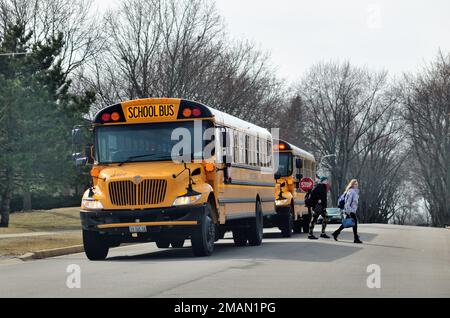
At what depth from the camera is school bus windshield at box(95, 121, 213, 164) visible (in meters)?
19.7

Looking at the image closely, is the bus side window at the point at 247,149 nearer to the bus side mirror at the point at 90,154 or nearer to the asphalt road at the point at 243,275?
the asphalt road at the point at 243,275

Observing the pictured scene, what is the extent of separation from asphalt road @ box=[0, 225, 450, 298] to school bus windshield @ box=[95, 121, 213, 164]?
81.1 inches

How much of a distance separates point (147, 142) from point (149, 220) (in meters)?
1.78

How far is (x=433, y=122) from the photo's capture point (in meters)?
66.4

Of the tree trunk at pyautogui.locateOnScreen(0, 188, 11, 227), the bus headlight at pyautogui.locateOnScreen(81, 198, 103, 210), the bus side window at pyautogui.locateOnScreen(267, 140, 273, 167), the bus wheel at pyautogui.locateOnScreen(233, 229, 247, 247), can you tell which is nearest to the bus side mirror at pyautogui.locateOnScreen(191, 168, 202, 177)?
the bus headlight at pyautogui.locateOnScreen(81, 198, 103, 210)

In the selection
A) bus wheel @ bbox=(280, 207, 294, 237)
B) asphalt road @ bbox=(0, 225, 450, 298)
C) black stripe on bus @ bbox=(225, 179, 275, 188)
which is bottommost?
asphalt road @ bbox=(0, 225, 450, 298)

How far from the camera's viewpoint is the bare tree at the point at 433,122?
6462cm

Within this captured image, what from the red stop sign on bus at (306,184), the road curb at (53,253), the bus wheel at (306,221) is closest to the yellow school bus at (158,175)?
the road curb at (53,253)

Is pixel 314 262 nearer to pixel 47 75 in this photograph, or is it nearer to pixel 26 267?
pixel 26 267

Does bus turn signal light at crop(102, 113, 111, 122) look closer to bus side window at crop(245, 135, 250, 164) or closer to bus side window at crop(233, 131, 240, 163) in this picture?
bus side window at crop(233, 131, 240, 163)

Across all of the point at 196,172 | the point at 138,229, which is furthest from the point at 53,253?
the point at 196,172
